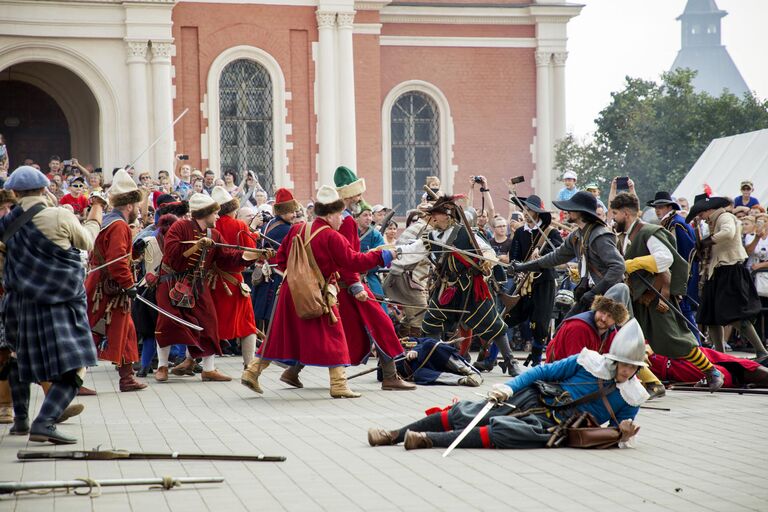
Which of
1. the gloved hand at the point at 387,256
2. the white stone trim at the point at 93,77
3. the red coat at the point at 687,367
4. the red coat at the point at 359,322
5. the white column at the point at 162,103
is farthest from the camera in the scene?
the white column at the point at 162,103

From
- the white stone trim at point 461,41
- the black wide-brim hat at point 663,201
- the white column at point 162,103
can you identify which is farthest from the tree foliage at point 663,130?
the black wide-brim hat at point 663,201

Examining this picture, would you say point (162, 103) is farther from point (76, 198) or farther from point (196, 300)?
point (196, 300)

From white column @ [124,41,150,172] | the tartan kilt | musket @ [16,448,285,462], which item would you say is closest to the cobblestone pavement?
musket @ [16,448,285,462]

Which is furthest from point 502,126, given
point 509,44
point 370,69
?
point 370,69

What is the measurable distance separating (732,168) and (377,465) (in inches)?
576

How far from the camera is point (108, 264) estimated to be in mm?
10578

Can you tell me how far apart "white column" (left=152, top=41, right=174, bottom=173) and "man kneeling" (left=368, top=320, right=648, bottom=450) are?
16.5 meters

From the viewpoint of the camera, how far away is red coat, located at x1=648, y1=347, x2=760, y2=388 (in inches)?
426

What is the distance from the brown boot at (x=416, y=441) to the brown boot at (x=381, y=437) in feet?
0.62

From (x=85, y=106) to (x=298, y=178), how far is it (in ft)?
15.6

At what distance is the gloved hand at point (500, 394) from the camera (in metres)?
7.48

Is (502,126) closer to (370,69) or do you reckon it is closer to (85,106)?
(370,69)

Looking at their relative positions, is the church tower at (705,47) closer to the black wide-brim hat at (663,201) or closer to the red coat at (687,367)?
the black wide-brim hat at (663,201)

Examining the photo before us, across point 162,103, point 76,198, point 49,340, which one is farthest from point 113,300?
point 162,103
